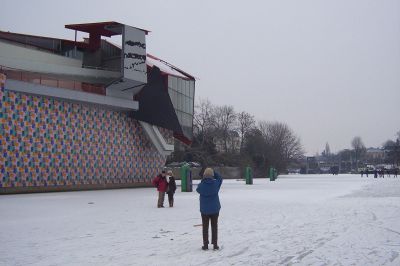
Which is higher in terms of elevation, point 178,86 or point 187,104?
point 178,86

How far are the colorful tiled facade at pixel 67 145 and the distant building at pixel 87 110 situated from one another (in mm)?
66

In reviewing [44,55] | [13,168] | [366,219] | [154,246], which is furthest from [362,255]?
[44,55]

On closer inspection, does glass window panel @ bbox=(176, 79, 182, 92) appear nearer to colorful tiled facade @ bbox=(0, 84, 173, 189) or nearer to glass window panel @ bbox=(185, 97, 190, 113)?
glass window panel @ bbox=(185, 97, 190, 113)

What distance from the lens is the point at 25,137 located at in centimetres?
2878

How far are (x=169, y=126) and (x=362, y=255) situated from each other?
32389 millimetres

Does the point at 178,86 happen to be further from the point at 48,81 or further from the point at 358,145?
the point at 358,145

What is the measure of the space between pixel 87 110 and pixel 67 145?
11.4 ft

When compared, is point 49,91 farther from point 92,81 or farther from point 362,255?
point 362,255

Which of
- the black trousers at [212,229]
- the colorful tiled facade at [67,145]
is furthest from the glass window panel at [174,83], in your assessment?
the black trousers at [212,229]

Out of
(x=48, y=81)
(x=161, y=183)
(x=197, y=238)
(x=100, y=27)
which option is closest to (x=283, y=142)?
(x=100, y=27)

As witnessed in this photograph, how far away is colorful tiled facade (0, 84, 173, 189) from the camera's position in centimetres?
2798

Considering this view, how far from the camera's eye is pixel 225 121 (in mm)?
81625

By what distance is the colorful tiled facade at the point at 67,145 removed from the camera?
28.0 metres

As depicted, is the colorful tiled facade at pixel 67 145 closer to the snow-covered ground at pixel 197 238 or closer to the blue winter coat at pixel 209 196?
the snow-covered ground at pixel 197 238
